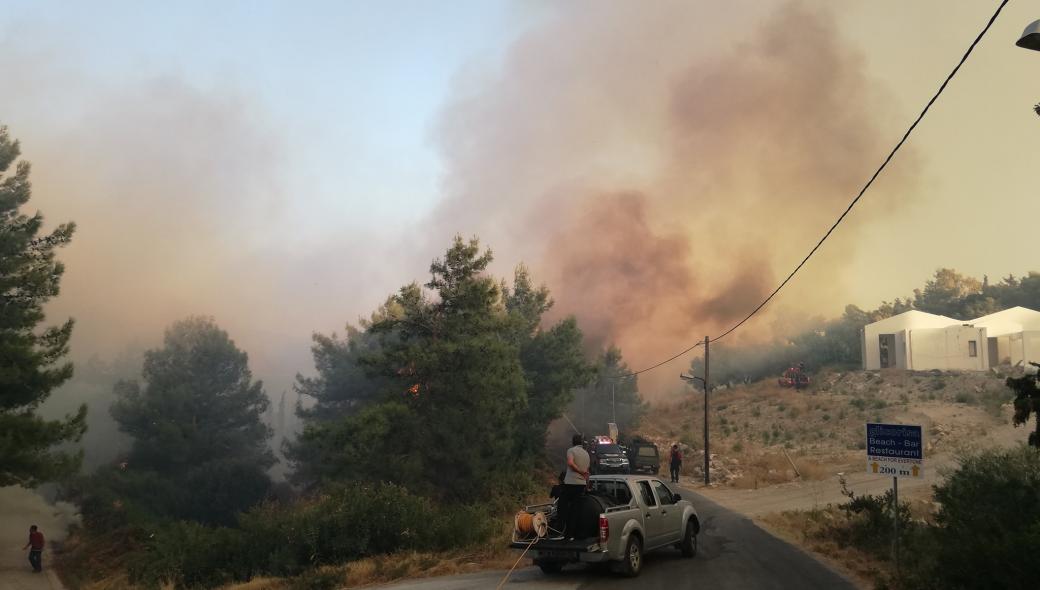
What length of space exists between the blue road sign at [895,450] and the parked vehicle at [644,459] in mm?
26305

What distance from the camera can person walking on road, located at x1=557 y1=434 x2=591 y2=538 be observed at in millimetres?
11031

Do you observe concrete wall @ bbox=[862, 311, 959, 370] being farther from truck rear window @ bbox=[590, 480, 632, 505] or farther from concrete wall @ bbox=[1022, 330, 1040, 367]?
truck rear window @ bbox=[590, 480, 632, 505]

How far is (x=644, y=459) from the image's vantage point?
37.7 meters

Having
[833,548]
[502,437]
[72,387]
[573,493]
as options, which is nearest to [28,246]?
[502,437]

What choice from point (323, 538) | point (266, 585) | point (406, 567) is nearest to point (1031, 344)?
point (406, 567)

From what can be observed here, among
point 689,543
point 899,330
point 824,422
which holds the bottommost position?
point 689,543

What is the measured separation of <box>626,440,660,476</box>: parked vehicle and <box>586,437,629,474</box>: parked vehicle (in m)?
2.49

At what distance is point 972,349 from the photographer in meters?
58.8

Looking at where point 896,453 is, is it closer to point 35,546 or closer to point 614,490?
point 614,490

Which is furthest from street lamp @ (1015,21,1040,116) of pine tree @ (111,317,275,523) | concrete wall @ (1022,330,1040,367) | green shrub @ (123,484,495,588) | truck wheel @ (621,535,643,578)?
concrete wall @ (1022,330,1040,367)

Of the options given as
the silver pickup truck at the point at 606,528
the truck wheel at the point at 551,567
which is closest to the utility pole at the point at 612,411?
the silver pickup truck at the point at 606,528

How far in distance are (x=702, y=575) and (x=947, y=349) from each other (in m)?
60.4

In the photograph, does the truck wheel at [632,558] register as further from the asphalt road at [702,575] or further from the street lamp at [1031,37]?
the street lamp at [1031,37]

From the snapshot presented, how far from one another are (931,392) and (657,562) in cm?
4976
